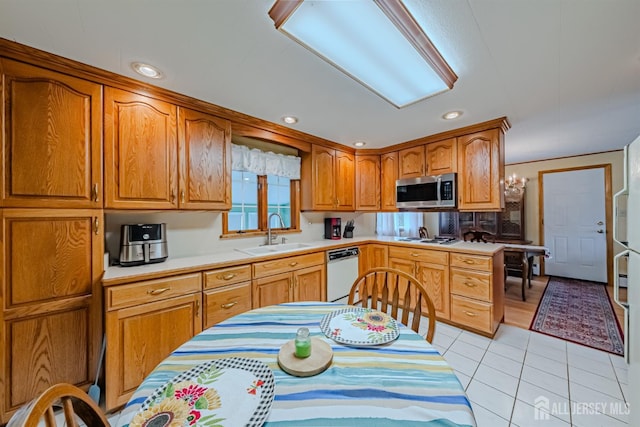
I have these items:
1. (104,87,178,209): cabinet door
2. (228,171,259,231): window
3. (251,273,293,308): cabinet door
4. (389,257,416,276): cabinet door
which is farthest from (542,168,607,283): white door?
(104,87,178,209): cabinet door

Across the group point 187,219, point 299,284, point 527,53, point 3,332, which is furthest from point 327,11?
point 3,332

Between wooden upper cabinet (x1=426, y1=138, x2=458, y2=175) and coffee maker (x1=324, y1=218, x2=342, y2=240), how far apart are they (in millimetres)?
1363

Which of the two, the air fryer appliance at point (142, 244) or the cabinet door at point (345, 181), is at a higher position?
the cabinet door at point (345, 181)

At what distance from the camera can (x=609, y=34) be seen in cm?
133

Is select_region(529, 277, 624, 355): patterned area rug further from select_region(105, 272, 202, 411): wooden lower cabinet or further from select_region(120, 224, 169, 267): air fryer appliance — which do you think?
select_region(120, 224, 169, 267): air fryer appliance

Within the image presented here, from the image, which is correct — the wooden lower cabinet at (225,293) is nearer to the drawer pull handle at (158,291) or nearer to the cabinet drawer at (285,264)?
the cabinet drawer at (285,264)

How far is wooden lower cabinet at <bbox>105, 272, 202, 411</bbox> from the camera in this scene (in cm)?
150

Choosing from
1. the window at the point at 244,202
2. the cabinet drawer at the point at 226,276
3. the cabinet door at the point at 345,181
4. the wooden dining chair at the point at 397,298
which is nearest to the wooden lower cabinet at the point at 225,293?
the cabinet drawer at the point at 226,276

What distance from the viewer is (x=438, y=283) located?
9.06 feet

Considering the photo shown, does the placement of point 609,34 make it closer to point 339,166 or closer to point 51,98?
point 339,166

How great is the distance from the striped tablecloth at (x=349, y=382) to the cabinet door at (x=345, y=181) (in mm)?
2362

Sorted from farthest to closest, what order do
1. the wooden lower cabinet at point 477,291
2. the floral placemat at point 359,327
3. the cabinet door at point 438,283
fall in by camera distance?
the cabinet door at point 438,283 < the wooden lower cabinet at point 477,291 < the floral placemat at point 359,327

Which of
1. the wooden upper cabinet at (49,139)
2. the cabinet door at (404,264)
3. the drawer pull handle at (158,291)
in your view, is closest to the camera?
the wooden upper cabinet at (49,139)

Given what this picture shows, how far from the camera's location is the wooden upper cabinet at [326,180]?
10.2ft
